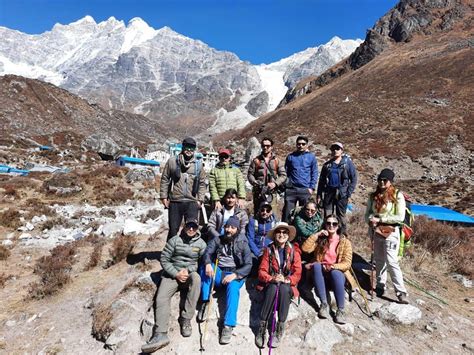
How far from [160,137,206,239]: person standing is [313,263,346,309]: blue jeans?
8.20ft

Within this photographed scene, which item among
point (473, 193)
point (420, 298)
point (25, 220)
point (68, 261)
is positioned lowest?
point (473, 193)

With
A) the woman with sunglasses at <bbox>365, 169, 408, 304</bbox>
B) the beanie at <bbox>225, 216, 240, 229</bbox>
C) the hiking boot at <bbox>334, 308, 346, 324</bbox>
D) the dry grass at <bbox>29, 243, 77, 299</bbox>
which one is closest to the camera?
the hiking boot at <bbox>334, 308, 346, 324</bbox>

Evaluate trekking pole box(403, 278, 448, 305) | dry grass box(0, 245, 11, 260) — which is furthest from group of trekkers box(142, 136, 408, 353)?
dry grass box(0, 245, 11, 260)

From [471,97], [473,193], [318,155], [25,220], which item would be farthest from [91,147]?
[471,97]

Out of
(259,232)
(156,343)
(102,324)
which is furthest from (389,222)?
(102,324)

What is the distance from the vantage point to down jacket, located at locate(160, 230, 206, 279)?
5672 millimetres

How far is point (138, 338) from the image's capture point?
5.36 meters

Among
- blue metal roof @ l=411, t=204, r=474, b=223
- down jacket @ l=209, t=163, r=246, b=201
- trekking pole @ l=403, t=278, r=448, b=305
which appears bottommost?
blue metal roof @ l=411, t=204, r=474, b=223

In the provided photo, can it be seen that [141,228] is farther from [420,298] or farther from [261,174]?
[420,298]

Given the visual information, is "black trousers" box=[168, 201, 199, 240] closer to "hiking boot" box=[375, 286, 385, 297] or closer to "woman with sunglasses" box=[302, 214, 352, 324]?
"woman with sunglasses" box=[302, 214, 352, 324]

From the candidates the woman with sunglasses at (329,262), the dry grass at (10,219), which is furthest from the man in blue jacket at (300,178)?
the dry grass at (10,219)

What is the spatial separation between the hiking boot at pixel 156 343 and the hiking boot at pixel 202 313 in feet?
1.93

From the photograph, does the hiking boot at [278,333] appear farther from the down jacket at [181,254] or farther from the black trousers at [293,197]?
the black trousers at [293,197]

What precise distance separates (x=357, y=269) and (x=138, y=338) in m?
4.82
